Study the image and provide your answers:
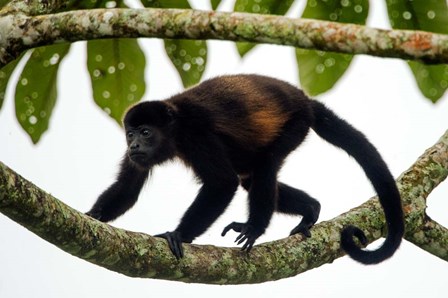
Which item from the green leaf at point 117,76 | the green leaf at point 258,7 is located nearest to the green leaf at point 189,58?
the green leaf at point 117,76

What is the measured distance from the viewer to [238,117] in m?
5.68

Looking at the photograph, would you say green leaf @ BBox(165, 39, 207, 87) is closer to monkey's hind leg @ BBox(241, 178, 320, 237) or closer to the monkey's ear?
the monkey's ear

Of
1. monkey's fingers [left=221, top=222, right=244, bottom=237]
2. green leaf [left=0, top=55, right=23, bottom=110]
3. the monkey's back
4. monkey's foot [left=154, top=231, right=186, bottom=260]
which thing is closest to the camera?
monkey's foot [left=154, top=231, right=186, bottom=260]

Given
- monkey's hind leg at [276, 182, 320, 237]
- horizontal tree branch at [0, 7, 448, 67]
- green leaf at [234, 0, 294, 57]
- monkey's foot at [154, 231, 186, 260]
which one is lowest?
monkey's hind leg at [276, 182, 320, 237]

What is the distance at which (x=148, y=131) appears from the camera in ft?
19.2

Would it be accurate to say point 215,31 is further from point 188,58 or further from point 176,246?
point 188,58

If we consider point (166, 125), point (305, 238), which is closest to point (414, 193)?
point (305, 238)

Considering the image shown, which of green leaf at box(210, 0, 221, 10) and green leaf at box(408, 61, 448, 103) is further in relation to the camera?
green leaf at box(408, 61, 448, 103)

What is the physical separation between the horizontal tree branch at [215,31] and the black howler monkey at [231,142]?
206 centimetres

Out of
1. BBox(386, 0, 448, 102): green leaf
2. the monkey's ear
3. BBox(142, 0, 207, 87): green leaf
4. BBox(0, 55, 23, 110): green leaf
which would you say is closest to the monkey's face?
the monkey's ear

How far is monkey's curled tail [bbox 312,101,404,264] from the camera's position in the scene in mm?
4664

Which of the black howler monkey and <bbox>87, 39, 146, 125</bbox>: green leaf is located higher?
<bbox>87, 39, 146, 125</bbox>: green leaf

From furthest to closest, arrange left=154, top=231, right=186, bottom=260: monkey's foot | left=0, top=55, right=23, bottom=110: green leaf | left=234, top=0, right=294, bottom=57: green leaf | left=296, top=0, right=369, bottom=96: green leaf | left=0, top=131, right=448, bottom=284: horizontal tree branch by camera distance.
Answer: left=0, top=55, right=23, bottom=110: green leaf < left=296, top=0, right=369, bottom=96: green leaf < left=234, top=0, right=294, bottom=57: green leaf < left=154, top=231, right=186, bottom=260: monkey's foot < left=0, top=131, right=448, bottom=284: horizontal tree branch

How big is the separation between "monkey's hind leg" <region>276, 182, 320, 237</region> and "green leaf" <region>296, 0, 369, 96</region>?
3.98 feet
